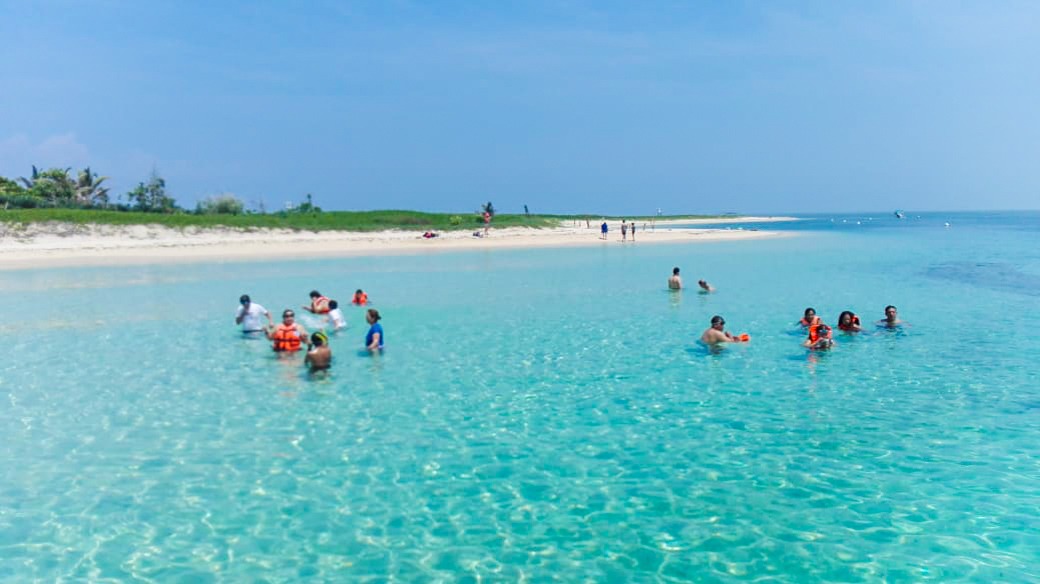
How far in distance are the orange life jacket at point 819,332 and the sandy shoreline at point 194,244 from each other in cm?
3662

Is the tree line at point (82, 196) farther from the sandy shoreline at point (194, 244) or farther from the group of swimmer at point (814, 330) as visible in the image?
the group of swimmer at point (814, 330)

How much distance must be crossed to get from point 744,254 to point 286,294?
34718 millimetres

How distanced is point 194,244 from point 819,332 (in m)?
46.2

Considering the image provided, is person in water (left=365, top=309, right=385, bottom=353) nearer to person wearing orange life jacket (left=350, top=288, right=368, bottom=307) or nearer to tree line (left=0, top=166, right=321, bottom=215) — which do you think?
person wearing orange life jacket (left=350, top=288, right=368, bottom=307)

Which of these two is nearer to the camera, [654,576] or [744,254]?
[654,576]

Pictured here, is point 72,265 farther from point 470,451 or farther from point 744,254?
point 744,254

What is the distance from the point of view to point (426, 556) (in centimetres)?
737

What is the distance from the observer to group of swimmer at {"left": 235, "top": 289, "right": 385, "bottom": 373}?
593 inches

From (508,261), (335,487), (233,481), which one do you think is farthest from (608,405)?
(508,261)

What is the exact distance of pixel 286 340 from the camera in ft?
55.0

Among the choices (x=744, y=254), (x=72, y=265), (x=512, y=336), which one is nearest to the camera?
(x=512, y=336)

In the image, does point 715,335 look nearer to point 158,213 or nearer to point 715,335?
point 715,335

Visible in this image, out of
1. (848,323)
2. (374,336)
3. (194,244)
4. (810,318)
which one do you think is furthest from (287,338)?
(194,244)

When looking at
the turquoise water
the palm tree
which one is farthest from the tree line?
the turquoise water
